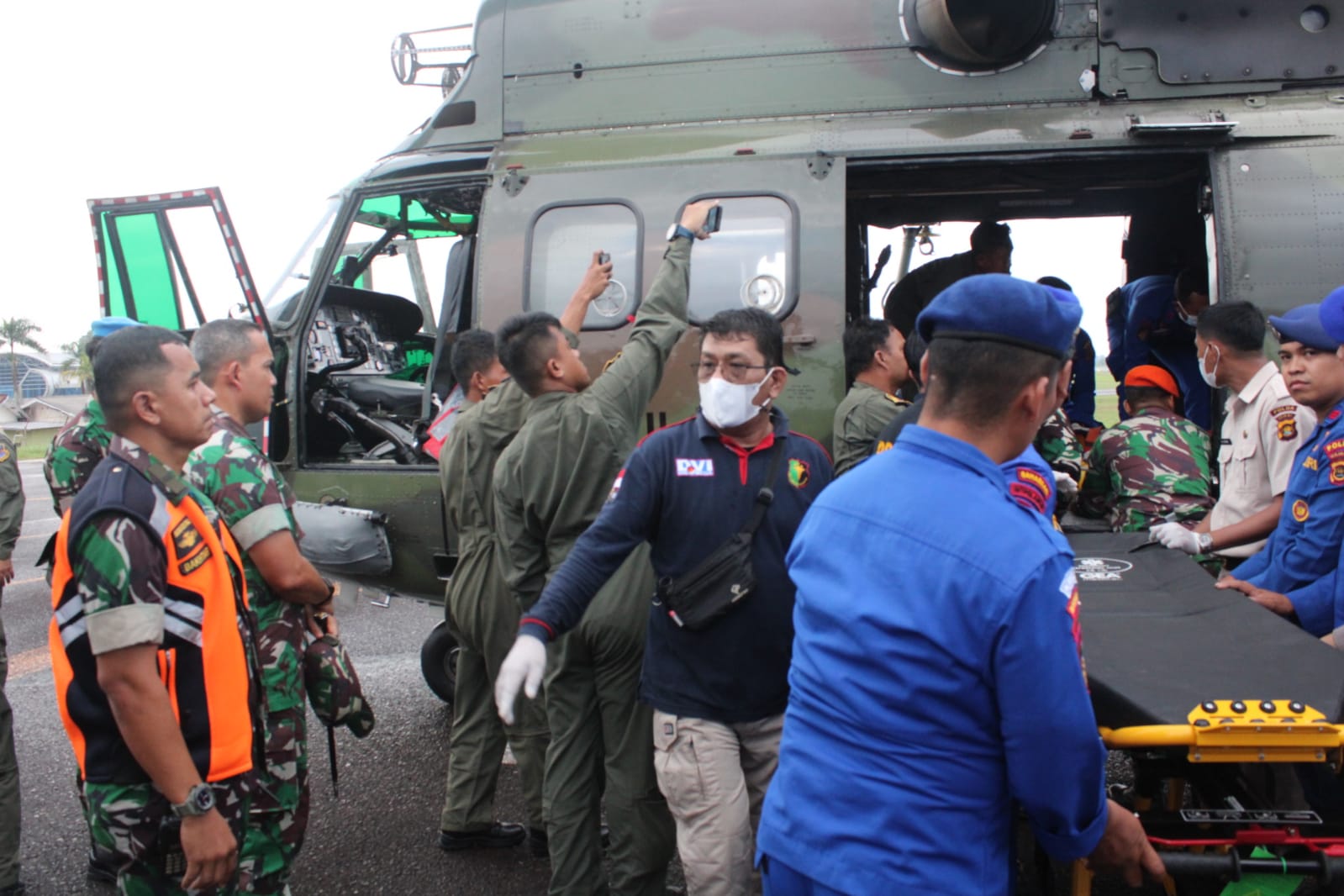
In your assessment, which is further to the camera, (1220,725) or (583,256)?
(583,256)

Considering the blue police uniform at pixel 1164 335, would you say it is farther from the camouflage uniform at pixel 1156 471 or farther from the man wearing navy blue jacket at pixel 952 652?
the man wearing navy blue jacket at pixel 952 652

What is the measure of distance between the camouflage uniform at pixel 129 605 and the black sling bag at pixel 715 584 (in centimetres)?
112

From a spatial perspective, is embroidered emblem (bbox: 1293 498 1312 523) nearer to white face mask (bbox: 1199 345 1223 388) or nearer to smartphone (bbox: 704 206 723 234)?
white face mask (bbox: 1199 345 1223 388)

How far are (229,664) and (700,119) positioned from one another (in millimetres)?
3394

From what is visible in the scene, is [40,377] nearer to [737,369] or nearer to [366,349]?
[366,349]

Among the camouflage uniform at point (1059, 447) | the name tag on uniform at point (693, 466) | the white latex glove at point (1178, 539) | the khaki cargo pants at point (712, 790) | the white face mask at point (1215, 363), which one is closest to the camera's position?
the khaki cargo pants at point (712, 790)

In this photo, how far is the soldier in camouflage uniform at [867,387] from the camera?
12.4ft

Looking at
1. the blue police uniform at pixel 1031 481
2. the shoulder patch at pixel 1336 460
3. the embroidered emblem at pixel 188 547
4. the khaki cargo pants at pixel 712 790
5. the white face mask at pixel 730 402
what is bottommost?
the khaki cargo pants at pixel 712 790

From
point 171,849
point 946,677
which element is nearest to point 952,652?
point 946,677

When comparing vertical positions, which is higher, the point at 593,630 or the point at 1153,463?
the point at 1153,463

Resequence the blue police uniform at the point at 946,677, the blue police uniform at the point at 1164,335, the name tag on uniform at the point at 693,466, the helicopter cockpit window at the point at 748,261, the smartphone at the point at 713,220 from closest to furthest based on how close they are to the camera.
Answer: the blue police uniform at the point at 946,677
the name tag on uniform at the point at 693,466
the smartphone at the point at 713,220
the helicopter cockpit window at the point at 748,261
the blue police uniform at the point at 1164,335

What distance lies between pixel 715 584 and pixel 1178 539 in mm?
1806

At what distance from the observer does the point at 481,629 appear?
3.59 meters

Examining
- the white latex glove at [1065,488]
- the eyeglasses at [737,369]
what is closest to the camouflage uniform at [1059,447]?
the white latex glove at [1065,488]
